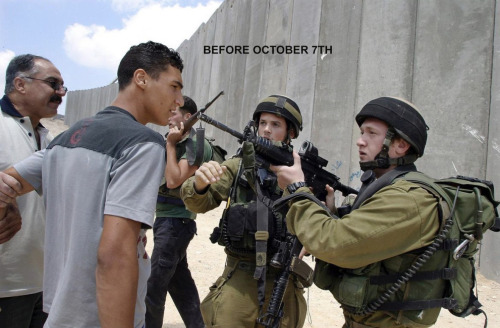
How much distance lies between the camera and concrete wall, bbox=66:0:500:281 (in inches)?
184

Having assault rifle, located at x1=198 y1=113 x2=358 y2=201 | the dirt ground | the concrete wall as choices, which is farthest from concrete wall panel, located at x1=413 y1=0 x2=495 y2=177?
assault rifle, located at x1=198 y1=113 x2=358 y2=201

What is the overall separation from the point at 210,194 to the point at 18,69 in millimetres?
1297

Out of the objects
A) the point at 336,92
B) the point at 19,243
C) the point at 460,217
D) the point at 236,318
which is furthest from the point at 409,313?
the point at 336,92

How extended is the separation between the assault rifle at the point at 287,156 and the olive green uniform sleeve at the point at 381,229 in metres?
0.52

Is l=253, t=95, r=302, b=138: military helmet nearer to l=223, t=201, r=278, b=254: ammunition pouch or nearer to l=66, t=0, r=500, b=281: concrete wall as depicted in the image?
l=223, t=201, r=278, b=254: ammunition pouch

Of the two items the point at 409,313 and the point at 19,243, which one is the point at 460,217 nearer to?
the point at 409,313

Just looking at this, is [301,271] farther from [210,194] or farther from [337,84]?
[337,84]

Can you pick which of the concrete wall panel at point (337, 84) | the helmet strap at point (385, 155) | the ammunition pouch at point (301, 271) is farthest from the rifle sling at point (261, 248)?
the concrete wall panel at point (337, 84)

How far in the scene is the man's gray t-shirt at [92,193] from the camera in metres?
1.16

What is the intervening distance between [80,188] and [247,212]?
3.55ft

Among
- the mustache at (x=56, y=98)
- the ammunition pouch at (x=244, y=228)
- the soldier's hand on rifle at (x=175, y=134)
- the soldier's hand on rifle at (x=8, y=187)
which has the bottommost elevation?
the ammunition pouch at (x=244, y=228)

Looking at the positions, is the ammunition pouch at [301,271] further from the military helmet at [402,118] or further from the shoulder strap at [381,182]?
the military helmet at [402,118]

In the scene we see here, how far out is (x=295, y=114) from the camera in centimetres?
246

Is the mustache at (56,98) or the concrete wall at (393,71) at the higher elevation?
the concrete wall at (393,71)
